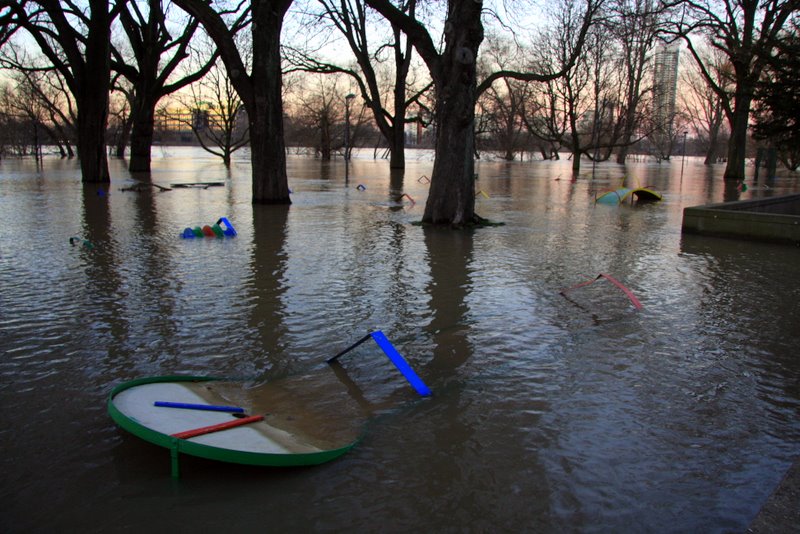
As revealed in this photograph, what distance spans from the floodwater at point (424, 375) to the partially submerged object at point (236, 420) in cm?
9

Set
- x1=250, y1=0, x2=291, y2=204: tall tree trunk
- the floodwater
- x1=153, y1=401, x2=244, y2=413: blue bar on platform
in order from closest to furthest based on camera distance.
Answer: the floodwater → x1=153, y1=401, x2=244, y2=413: blue bar on platform → x1=250, y1=0, x2=291, y2=204: tall tree trunk

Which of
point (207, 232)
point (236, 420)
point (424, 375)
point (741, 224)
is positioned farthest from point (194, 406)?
point (741, 224)

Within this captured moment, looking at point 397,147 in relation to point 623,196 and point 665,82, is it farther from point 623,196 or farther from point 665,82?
point 665,82

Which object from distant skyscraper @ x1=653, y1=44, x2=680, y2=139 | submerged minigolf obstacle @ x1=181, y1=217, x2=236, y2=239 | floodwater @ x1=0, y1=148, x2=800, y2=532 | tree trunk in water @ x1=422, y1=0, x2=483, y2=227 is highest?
distant skyscraper @ x1=653, y1=44, x2=680, y2=139

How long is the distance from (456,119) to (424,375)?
292 inches

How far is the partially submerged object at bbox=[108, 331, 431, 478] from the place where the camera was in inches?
120

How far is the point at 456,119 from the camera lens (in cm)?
1102

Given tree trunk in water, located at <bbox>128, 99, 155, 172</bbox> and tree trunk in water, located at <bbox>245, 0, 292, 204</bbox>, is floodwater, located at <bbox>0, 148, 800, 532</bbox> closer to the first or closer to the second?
tree trunk in water, located at <bbox>245, 0, 292, 204</bbox>

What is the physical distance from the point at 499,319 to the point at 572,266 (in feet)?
9.33

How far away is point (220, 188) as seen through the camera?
1997cm

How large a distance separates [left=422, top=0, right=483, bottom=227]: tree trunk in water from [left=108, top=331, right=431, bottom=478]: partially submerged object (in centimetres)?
751

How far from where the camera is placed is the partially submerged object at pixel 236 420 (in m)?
3.04

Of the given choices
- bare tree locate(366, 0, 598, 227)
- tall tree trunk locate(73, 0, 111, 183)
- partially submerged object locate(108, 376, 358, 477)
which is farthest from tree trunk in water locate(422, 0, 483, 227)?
tall tree trunk locate(73, 0, 111, 183)

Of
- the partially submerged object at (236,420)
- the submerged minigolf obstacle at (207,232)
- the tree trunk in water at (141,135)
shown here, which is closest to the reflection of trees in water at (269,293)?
the submerged minigolf obstacle at (207,232)
